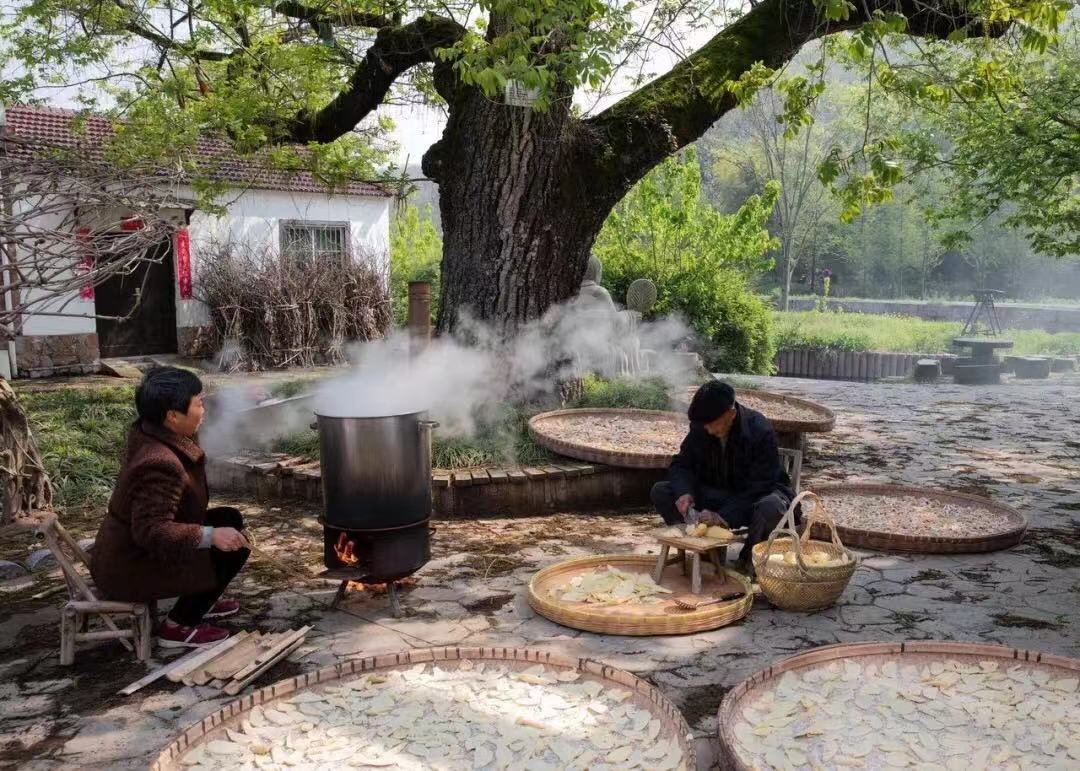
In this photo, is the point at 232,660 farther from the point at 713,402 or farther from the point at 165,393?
the point at 713,402

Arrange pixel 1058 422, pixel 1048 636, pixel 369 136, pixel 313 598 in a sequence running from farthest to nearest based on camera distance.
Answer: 1. pixel 369 136
2. pixel 1058 422
3. pixel 313 598
4. pixel 1048 636

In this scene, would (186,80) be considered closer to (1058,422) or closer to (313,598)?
(313,598)

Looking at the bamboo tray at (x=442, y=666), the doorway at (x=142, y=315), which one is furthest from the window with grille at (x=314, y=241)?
the bamboo tray at (x=442, y=666)

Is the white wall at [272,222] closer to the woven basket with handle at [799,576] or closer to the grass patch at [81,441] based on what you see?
the grass patch at [81,441]

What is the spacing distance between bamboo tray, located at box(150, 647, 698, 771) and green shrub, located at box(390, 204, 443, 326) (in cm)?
1418

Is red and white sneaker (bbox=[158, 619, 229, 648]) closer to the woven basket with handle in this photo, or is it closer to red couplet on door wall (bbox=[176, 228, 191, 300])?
the woven basket with handle

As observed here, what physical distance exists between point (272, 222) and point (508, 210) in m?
10.7

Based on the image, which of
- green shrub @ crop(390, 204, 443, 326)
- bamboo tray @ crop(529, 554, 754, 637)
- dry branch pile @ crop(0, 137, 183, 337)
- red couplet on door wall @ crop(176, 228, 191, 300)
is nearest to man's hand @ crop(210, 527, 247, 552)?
dry branch pile @ crop(0, 137, 183, 337)

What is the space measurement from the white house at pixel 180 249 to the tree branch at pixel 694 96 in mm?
7689

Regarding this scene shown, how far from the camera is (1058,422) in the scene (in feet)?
30.6

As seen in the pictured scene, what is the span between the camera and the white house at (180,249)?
521 inches

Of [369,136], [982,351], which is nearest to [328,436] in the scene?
[369,136]

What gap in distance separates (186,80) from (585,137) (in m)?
3.90

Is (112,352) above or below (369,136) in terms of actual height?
below
